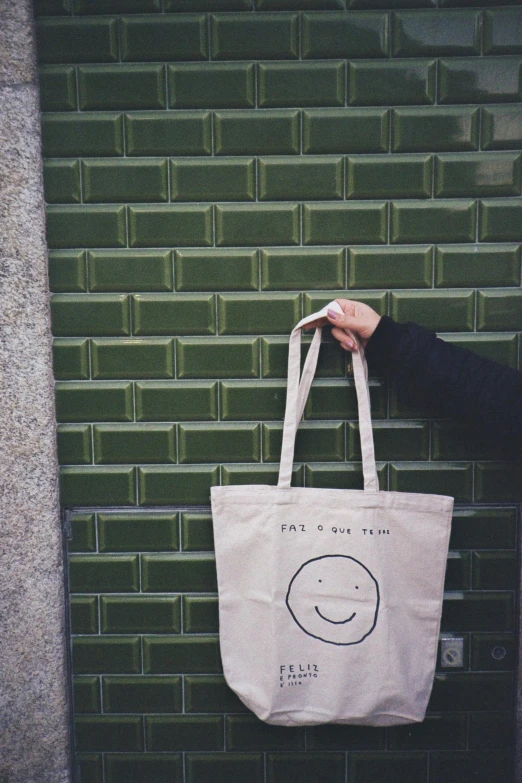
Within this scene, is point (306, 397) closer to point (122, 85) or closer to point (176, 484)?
point (176, 484)

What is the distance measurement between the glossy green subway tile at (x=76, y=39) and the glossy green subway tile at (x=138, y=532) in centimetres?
195

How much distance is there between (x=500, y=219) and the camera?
2.53 m

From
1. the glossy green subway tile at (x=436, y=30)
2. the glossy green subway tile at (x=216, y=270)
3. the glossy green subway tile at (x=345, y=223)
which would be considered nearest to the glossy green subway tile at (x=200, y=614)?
the glossy green subway tile at (x=216, y=270)

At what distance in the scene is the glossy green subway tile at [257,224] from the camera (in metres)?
2.52

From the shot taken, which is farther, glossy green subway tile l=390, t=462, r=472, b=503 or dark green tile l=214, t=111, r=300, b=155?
glossy green subway tile l=390, t=462, r=472, b=503

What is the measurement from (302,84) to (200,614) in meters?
2.33

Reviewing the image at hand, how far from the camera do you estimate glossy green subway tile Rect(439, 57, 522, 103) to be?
2473 mm

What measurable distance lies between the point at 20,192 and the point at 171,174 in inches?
25.0

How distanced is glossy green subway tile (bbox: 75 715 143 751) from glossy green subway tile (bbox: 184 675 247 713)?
0.87ft

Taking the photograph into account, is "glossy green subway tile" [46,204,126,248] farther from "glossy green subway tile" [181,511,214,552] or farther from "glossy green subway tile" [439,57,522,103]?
"glossy green subway tile" [439,57,522,103]

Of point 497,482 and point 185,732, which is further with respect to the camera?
point 185,732

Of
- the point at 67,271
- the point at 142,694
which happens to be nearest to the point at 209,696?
the point at 142,694

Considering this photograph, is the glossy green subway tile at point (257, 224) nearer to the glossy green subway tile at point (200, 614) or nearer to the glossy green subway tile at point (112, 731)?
the glossy green subway tile at point (200, 614)

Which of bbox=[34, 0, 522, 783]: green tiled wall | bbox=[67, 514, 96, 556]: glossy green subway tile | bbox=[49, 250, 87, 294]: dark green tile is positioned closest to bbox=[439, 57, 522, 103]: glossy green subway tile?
bbox=[34, 0, 522, 783]: green tiled wall
